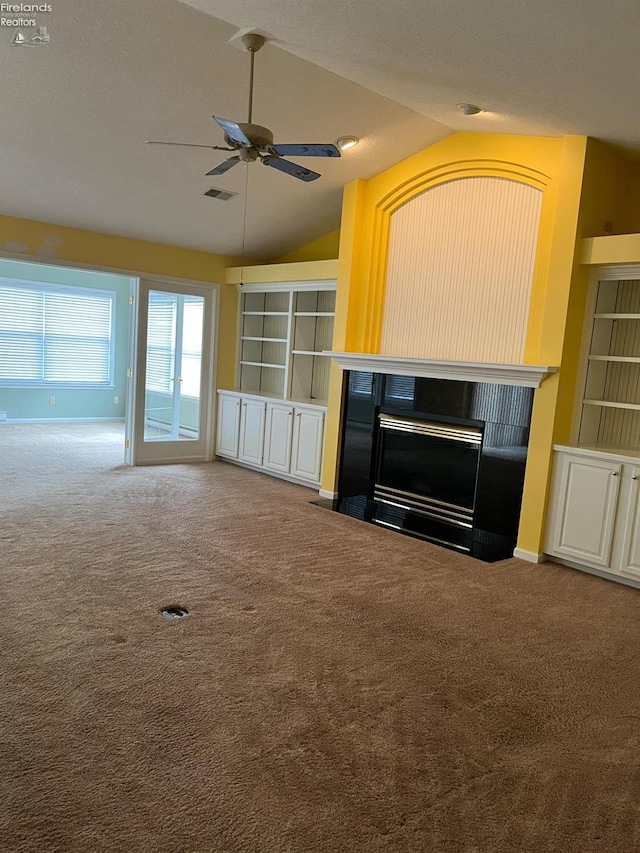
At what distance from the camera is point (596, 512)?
437 centimetres

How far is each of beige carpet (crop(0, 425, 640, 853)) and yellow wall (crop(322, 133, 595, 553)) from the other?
101 centimetres

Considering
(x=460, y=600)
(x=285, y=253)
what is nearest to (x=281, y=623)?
(x=460, y=600)

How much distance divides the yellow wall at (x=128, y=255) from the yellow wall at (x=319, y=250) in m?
0.76

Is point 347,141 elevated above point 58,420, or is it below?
above

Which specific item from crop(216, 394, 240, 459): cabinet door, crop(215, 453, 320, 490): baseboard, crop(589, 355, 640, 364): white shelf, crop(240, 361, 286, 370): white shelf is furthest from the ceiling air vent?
crop(589, 355, 640, 364): white shelf

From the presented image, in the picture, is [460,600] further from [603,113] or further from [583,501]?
[603,113]

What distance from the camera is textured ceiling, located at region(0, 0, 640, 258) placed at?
305 centimetres

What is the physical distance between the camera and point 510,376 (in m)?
4.75

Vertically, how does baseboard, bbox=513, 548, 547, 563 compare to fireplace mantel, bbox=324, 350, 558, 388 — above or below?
below

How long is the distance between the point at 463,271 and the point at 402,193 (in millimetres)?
979

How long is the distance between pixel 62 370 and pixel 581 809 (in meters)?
9.72

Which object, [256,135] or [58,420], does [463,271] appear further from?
[58,420]

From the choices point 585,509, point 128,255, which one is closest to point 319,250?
point 128,255

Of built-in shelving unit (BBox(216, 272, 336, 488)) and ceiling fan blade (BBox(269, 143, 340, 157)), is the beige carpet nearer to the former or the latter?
built-in shelving unit (BBox(216, 272, 336, 488))
